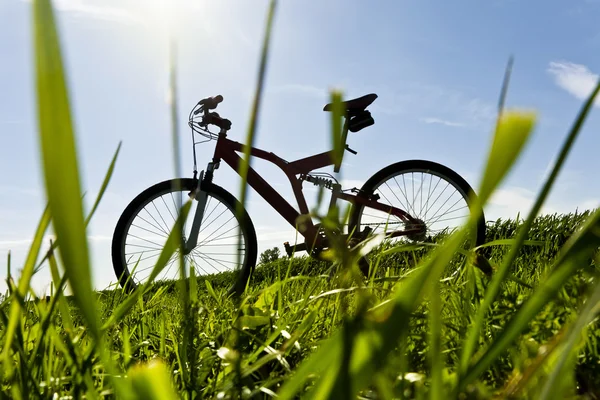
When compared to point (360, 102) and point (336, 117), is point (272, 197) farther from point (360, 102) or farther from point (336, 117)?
point (336, 117)

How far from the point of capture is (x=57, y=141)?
20 centimetres

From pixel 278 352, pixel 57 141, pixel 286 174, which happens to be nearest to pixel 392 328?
pixel 57 141

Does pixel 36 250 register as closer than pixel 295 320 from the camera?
Yes

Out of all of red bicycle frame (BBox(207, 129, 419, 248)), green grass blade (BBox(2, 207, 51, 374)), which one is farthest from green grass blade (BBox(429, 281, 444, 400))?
red bicycle frame (BBox(207, 129, 419, 248))

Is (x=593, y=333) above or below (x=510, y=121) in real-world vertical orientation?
below

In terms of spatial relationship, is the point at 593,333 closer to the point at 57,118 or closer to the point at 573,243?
the point at 573,243

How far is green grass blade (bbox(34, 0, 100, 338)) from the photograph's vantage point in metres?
0.19

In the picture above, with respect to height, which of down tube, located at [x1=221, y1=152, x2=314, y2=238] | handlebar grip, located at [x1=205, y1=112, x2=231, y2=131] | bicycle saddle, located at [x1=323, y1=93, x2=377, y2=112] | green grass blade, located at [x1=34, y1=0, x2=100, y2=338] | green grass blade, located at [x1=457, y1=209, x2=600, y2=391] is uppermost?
bicycle saddle, located at [x1=323, y1=93, x2=377, y2=112]

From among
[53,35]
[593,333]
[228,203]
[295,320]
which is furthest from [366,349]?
[228,203]

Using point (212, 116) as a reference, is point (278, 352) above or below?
below

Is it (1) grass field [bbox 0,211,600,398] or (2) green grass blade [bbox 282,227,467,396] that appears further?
(1) grass field [bbox 0,211,600,398]

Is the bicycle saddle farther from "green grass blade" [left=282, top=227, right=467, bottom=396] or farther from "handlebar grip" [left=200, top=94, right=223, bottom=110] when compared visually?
"green grass blade" [left=282, top=227, right=467, bottom=396]

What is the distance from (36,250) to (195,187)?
4.43 metres

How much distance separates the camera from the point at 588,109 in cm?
29
